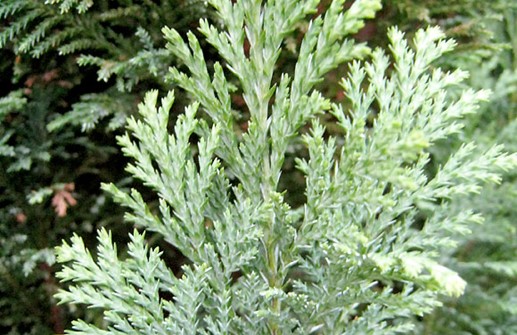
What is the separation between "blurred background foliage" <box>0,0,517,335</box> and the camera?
47.9 inches

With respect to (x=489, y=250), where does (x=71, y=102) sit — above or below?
above

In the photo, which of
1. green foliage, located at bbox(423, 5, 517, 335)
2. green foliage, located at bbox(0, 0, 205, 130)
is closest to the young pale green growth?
green foliage, located at bbox(0, 0, 205, 130)

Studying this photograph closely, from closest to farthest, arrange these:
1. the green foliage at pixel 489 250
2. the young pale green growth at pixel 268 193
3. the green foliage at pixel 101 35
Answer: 1. the young pale green growth at pixel 268 193
2. the green foliage at pixel 101 35
3. the green foliage at pixel 489 250

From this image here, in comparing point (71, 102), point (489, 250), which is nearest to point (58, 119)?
point (71, 102)

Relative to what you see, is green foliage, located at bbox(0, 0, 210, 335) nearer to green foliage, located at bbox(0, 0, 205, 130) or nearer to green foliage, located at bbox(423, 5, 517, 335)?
green foliage, located at bbox(0, 0, 205, 130)

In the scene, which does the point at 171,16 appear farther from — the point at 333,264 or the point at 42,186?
the point at 333,264

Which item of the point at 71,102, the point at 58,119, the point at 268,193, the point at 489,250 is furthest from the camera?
the point at 489,250

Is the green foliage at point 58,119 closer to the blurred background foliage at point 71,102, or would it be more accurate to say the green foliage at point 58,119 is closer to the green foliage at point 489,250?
the blurred background foliage at point 71,102

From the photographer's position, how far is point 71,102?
1.39m

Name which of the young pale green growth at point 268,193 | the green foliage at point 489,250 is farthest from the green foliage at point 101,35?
the green foliage at point 489,250

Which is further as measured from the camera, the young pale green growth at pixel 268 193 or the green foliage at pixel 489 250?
the green foliage at pixel 489 250

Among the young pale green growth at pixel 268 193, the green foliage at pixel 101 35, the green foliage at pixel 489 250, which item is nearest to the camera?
the young pale green growth at pixel 268 193

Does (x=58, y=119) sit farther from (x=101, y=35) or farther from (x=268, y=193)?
(x=268, y=193)

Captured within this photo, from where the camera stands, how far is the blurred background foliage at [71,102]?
4.00ft
